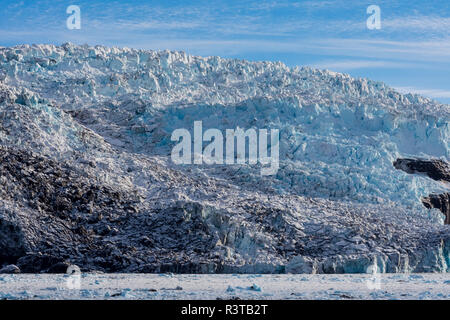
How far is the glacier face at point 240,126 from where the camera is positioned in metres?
26.5

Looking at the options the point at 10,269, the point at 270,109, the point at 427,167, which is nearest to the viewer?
the point at 10,269

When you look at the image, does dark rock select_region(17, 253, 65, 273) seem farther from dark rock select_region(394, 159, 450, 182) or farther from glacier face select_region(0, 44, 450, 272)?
dark rock select_region(394, 159, 450, 182)

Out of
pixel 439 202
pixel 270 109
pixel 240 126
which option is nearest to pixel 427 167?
pixel 439 202

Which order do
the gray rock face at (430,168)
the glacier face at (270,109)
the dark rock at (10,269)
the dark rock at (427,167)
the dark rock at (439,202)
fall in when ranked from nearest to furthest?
the dark rock at (10,269) < the glacier face at (270,109) < the dark rock at (439,202) < the gray rock face at (430,168) < the dark rock at (427,167)

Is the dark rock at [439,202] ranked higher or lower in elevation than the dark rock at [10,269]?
higher

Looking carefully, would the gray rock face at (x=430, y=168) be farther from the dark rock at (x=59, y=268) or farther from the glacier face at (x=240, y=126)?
the dark rock at (x=59, y=268)

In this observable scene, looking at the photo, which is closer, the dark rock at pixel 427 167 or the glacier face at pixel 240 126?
the glacier face at pixel 240 126

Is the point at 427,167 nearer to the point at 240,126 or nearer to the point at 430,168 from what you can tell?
the point at 430,168

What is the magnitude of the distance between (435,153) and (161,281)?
28.1m

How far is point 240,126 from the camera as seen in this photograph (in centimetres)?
3900

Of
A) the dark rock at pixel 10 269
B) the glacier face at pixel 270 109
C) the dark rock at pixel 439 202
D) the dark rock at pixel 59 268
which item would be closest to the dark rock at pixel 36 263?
the dark rock at pixel 59 268

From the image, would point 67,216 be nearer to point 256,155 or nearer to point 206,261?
point 206,261
